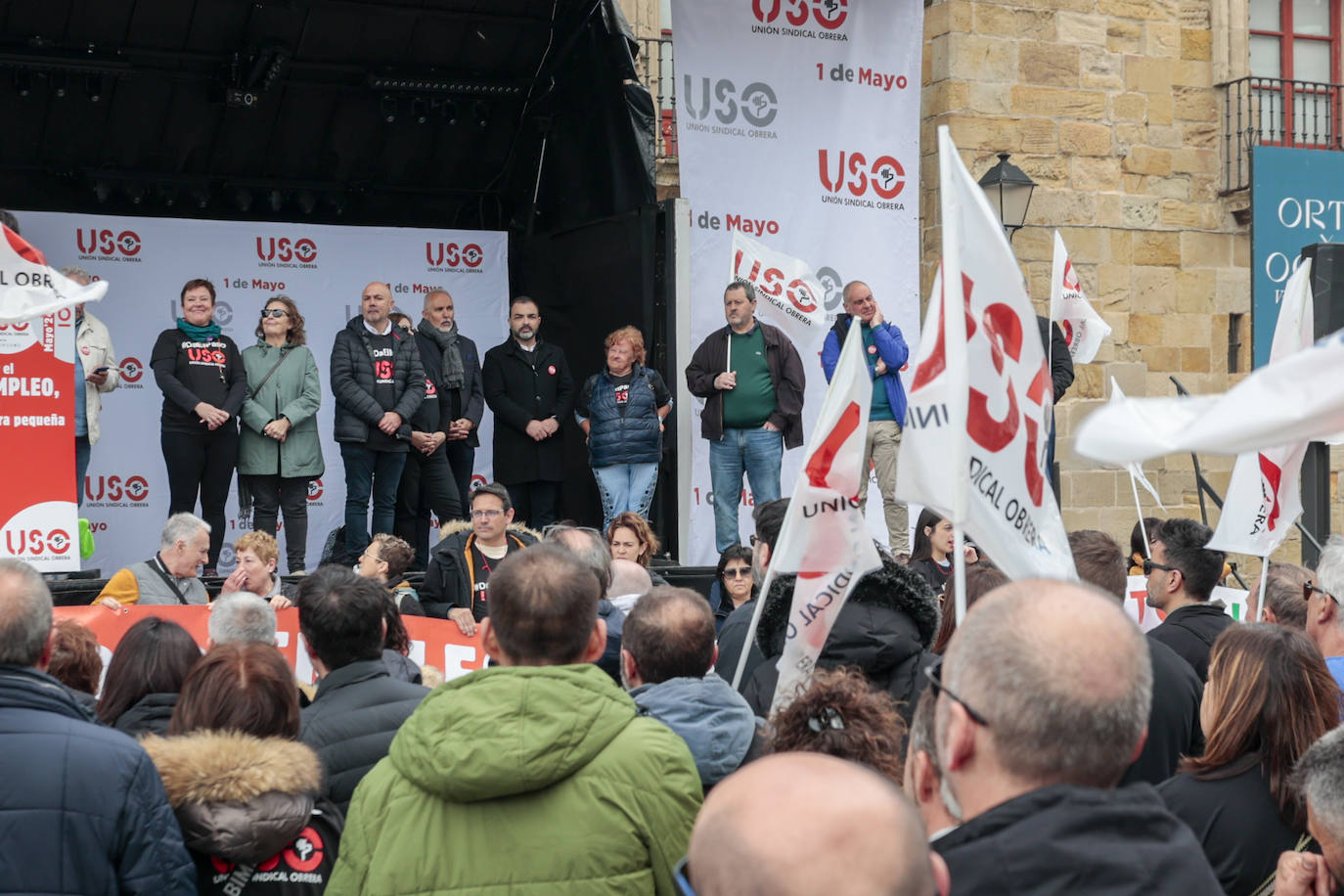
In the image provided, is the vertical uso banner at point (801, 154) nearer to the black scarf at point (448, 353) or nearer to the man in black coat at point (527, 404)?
the man in black coat at point (527, 404)

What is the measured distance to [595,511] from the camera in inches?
474

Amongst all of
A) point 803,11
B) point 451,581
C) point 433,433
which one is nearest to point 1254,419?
point 451,581

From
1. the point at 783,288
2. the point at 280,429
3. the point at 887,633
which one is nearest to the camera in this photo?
the point at 887,633

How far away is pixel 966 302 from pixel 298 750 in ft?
6.19

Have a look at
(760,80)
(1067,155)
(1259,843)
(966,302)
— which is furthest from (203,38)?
(1259,843)

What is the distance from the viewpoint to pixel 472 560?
26.7 feet

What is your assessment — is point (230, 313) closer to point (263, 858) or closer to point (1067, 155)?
point (1067, 155)

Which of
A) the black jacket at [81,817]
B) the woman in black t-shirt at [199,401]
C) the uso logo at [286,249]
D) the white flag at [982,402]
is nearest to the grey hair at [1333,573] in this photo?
the white flag at [982,402]

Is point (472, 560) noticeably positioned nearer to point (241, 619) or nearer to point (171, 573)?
point (171, 573)

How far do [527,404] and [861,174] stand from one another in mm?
3197

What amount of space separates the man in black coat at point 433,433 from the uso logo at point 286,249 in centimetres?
211

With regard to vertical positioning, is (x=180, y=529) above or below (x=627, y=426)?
below

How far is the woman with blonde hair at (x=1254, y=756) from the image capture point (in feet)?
11.1

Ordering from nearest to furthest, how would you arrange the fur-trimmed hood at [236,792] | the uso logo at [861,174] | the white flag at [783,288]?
the fur-trimmed hood at [236,792]
the white flag at [783,288]
the uso logo at [861,174]
